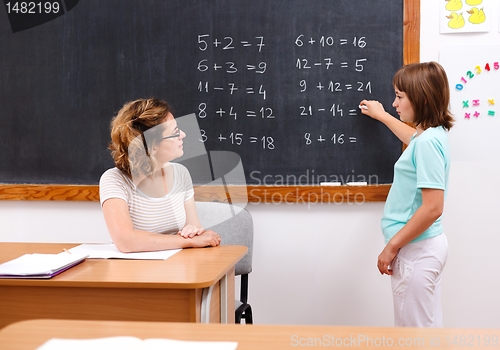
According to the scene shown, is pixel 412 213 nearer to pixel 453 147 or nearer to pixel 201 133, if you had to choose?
pixel 453 147

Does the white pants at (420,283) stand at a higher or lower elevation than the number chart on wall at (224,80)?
lower

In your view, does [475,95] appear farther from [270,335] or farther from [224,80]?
[270,335]

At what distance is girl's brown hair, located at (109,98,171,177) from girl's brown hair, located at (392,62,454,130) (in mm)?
1079

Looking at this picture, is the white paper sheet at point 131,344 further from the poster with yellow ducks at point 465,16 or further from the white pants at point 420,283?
the poster with yellow ducks at point 465,16

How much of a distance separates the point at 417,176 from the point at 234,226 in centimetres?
93

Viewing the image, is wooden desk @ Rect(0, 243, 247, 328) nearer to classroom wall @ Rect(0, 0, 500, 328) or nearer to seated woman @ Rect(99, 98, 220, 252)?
seated woman @ Rect(99, 98, 220, 252)

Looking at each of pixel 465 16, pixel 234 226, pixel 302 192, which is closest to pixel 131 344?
pixel 234 226

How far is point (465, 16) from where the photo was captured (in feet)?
8.70

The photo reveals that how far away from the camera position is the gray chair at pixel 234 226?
252 cm

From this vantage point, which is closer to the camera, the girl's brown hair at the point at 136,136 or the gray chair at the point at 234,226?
the girl's brown hair at the point at 136,136

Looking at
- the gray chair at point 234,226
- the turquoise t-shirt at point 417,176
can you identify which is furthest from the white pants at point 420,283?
the gray chair at point 234,226

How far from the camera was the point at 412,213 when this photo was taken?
2.20 metres

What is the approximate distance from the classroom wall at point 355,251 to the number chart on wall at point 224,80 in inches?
7.6

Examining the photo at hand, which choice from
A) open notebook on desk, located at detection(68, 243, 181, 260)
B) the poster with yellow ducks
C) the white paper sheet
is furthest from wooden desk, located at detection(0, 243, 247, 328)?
the poster with yellow ducks
